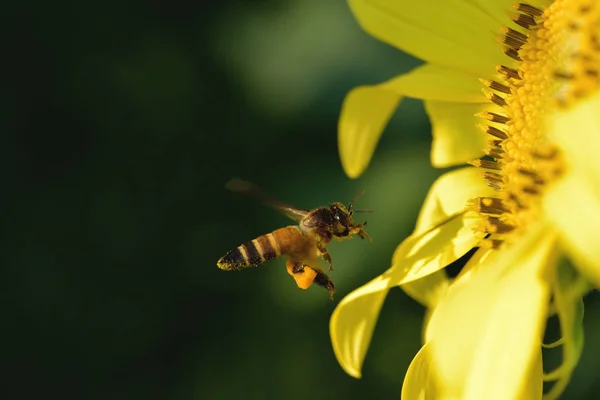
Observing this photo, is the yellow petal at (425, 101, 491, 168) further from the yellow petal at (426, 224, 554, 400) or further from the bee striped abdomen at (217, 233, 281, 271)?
the yellow petal at (426, 224, 554, 400)

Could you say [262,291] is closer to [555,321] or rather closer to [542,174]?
[555,321]

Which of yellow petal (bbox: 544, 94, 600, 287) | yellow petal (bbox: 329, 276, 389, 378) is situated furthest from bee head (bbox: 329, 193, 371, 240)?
yellow petal (bbox: 544, 94, 600, 287)

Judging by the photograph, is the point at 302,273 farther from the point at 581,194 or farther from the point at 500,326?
the point at 581,194

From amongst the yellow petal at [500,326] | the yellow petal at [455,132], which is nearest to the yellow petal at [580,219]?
the yellow petal at [500,326]

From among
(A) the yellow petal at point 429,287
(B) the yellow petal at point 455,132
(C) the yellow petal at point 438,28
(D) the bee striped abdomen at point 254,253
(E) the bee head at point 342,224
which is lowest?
(A) the yellow petal at point 429,287

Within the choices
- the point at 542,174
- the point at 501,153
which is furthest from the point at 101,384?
the point at 542,174

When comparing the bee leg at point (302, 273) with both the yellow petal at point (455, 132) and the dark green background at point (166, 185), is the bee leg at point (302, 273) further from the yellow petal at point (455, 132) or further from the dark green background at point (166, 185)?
the dark green background at point (166, 185)

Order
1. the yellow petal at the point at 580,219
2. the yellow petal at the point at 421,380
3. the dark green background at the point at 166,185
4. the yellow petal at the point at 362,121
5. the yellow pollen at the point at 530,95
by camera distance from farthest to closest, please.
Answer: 1. the dark green background at the point at 166,185
2. the yellow petal at the point at 362,121
3. the yellow petal at the point at 421,380
4. the yellow pollen at the point at 530,95
5. the yellow petal at the point at 580,219

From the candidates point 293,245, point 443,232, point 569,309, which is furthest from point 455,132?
point 569,309

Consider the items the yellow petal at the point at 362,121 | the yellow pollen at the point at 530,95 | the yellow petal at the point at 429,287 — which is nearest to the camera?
the yellow pollen at the point at 530,95
